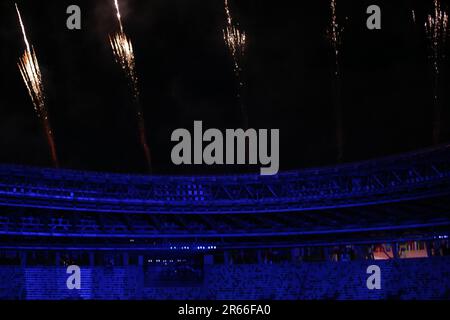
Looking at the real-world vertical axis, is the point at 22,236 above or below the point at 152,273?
above

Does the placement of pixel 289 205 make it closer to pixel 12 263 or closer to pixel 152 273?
pixel 152 273

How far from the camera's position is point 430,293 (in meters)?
35.8

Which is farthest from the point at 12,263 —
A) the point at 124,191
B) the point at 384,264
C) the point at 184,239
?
the point at 384,264

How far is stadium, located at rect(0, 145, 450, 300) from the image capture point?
122ft

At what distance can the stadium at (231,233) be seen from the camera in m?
37.3

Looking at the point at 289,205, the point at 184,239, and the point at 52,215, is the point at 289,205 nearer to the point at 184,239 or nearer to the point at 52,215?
the point at 184,239

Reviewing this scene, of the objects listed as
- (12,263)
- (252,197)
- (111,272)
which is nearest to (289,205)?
(252,197)

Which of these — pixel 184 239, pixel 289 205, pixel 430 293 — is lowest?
pixel 430 293

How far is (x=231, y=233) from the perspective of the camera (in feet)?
136

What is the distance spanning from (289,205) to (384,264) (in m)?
8.07

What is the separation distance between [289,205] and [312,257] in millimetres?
4338
